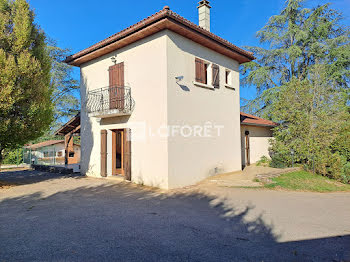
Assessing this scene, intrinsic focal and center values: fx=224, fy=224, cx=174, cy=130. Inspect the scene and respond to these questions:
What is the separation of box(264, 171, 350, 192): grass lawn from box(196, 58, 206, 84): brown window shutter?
4.96 meters

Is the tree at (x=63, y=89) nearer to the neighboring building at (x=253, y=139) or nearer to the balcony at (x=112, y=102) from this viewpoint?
the balcony at (x=112, y=102)

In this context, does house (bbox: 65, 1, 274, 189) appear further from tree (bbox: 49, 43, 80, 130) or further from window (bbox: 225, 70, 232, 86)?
tree (bbox: 49, 43, 80, 130)

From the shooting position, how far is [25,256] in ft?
10.4

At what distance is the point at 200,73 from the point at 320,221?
665cm

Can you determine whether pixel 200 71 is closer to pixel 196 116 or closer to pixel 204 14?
pixel 196 116

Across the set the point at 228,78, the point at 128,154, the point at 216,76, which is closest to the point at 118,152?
the point at 128,154

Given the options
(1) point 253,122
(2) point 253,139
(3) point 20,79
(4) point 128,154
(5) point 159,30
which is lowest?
(4) point 128,154

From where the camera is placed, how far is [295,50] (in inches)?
724

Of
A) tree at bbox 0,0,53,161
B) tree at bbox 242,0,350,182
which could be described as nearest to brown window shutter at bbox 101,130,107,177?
tree at bbox 0,0,53,161

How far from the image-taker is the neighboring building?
13.6 m

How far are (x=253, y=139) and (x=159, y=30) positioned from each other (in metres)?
9.44

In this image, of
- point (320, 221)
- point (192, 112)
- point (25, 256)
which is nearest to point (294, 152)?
point (192, 112)

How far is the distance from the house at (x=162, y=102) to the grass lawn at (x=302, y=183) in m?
2.36

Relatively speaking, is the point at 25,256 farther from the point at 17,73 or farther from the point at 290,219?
the point at 17,73
